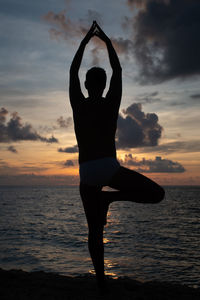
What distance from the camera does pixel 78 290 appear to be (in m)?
3.91

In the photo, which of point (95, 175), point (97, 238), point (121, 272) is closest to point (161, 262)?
point (121, 272)

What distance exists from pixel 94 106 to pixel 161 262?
771 cm

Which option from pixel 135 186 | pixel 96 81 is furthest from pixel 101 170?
pixel 96 81

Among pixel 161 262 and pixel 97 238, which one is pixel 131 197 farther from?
pixel 161 262

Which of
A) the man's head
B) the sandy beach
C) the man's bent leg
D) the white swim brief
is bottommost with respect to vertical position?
the sandy beach

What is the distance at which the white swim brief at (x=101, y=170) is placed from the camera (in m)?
2.94

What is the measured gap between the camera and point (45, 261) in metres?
8.77

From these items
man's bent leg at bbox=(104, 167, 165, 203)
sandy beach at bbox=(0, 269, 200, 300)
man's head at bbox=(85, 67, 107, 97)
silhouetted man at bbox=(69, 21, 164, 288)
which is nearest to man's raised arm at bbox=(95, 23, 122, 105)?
silhouetted man at bbox=(69, 21, 164, 288)

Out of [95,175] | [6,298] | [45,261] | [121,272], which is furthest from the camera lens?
[45,261]

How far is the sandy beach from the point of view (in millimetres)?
3670

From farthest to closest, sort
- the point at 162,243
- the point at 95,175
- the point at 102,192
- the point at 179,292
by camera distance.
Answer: the point at 162,243 → the point at 179,292 → the point at 102,192 → the point at 95,175

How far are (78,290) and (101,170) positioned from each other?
2095 mm

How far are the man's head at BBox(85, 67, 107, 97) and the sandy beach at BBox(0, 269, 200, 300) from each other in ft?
8.73

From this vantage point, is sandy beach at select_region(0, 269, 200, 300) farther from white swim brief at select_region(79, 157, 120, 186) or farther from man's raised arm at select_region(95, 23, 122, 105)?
man's raised arm at select_region(95, 23, 122, 105)
